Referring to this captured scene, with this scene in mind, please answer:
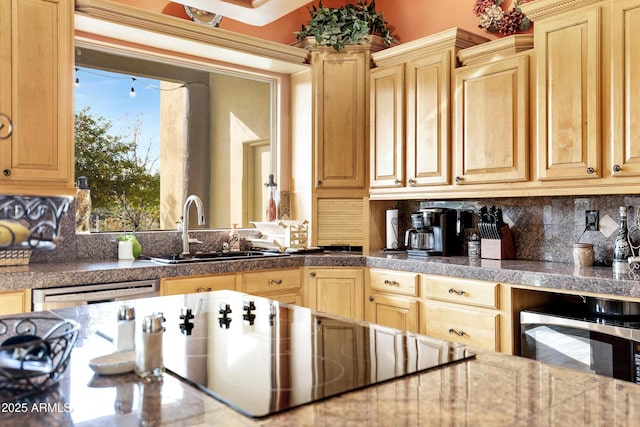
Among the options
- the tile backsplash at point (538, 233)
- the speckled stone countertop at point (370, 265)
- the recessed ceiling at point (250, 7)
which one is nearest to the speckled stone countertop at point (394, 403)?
the recessed ceiling at point (250, 7)

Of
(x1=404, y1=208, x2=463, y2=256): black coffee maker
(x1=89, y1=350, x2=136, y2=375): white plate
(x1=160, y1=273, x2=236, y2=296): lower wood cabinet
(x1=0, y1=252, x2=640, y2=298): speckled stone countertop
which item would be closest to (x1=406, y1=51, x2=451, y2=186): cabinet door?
(x1=404, y1=208, x2=463, y2=256): black coffee maker

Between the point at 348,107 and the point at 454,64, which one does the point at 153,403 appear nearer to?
the point at 454,64

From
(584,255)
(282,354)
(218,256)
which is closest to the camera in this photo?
(282,354)

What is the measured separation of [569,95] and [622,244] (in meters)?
0.85

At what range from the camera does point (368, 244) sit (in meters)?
4.15

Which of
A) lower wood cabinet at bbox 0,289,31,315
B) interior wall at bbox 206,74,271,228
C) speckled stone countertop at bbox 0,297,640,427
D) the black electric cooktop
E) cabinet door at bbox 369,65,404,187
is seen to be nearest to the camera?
speckled stone countertop at bbox 0,297,640,427

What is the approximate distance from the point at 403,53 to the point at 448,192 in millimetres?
1067

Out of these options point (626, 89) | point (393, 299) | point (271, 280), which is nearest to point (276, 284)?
point (271, 280)

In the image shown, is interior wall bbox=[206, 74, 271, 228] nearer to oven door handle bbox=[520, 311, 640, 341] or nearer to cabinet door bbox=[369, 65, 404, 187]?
cabinet door bbox=[369, 65, 404, 187]

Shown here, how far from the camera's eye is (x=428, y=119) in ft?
12.0

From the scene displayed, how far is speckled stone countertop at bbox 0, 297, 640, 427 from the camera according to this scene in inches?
32.8

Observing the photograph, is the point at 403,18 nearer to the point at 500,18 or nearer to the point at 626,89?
the point at 500,18

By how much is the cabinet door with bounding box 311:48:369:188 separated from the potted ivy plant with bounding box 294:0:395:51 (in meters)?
0.09

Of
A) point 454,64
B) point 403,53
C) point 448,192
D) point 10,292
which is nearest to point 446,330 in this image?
point 448,192
